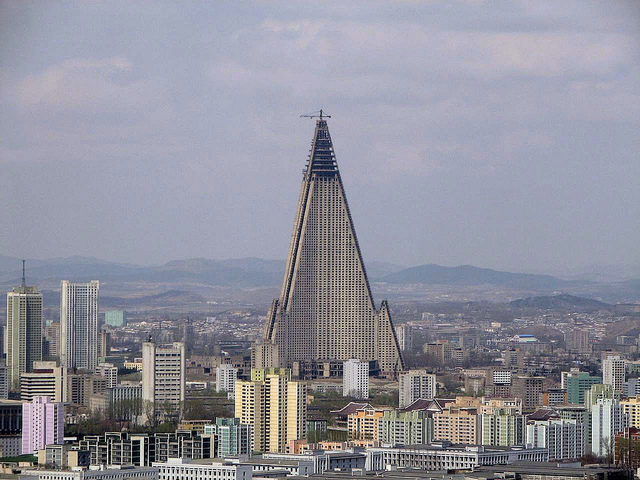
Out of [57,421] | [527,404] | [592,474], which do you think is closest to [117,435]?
[57,421]

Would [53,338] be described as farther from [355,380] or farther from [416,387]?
[416,387]

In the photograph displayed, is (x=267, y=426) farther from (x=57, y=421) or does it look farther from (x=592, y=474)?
(x=592, y=474)

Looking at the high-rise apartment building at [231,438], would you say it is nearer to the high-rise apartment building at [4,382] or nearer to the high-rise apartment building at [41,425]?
the high-rise apartment building at [41,425]

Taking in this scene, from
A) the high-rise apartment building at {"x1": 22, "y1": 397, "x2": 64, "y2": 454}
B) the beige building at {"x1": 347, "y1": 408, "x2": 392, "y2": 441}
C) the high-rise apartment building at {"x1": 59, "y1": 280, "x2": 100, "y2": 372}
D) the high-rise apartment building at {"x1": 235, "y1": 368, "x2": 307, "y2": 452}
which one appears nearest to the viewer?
the high-rise apartment building at {"x1": 22, "y1": 397, "x2": 64, "y2": 454}

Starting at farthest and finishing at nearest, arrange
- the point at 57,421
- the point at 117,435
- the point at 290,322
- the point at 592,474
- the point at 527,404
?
the point at 290,322 < the point at 527,404 < the point at 57,421 < the point at 117,435 < the point at 592,474

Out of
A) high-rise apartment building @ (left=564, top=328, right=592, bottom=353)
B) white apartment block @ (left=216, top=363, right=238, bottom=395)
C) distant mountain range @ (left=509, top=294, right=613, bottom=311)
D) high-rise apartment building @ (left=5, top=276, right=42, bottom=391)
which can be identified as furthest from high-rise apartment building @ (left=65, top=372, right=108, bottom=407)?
distant mountain range @ (left=509, top=294, right=613, bottom=311)

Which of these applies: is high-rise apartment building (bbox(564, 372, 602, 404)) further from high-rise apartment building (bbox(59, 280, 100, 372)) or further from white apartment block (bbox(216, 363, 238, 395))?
high-rise apartment building (bbox(59, 280, 100, 372))

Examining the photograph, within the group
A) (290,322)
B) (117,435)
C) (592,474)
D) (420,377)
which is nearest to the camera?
(592,474)
